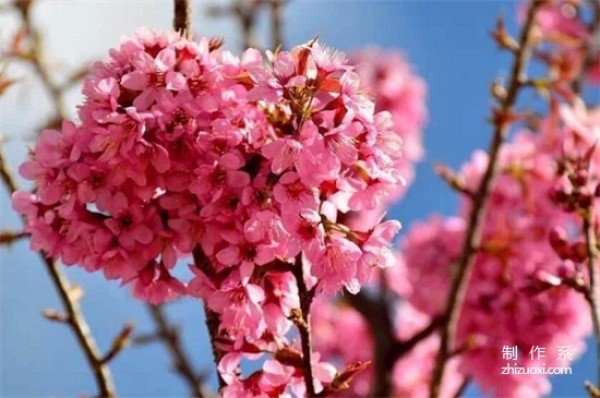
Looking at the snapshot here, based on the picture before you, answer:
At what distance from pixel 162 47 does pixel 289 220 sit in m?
0.40

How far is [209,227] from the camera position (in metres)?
1.70

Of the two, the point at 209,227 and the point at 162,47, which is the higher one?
the point at 162,47

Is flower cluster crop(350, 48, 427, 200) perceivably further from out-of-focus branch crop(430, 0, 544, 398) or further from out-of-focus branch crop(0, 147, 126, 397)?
out-of-focus branch crop(0, 147, 126, 397)

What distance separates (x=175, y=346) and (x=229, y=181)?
2.49 m

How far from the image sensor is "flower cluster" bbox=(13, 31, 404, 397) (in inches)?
65.9

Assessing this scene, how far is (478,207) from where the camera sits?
331 cm

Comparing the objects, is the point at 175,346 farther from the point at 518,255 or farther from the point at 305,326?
the point at 305,326

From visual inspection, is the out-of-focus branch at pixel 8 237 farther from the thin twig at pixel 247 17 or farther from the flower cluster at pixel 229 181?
the thin twig at pixel 247 17

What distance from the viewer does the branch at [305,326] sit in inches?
67.9

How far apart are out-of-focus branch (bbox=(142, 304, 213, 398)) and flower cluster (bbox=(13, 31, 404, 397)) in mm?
2086

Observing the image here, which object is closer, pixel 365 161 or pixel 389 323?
pixel 365 161

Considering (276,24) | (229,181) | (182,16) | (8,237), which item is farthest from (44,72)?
(229,181)

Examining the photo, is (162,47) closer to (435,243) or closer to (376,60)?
(435,243)

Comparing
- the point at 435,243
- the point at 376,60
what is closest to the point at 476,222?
the point at 435,243
